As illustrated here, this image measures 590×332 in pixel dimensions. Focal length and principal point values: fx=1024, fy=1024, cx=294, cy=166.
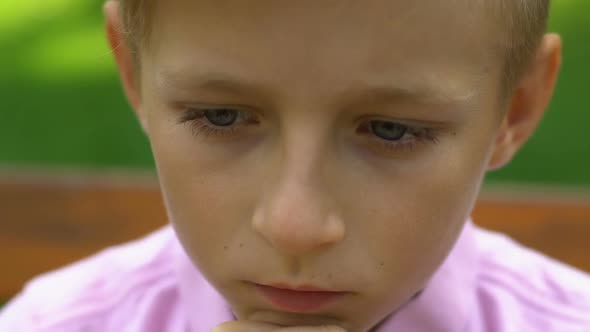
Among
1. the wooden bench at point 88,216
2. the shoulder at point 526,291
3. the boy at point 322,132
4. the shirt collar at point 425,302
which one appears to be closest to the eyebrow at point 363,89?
the boy at point 322,132

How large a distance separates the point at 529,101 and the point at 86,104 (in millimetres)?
2299

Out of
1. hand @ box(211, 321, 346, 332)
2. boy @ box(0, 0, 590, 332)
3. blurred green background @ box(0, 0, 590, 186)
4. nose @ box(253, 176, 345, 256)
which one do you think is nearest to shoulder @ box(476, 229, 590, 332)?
boy @ box(0, 0, 590, 332)

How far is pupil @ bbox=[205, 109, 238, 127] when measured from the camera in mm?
1196

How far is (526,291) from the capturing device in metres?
1.74

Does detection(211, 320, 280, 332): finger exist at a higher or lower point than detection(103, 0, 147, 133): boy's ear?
lower

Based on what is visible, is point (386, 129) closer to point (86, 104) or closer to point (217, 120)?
point (217, 120)

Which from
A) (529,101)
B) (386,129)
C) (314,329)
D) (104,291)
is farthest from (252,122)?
(104,291)

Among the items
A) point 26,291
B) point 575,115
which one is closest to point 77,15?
point 575,115

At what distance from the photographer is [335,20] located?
1098mm

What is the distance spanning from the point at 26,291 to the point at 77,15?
2431mm

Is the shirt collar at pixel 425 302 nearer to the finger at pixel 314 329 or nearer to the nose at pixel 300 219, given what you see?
the finger at pixel 314 329

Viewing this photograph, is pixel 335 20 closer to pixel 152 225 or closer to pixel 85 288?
pixel 85 288

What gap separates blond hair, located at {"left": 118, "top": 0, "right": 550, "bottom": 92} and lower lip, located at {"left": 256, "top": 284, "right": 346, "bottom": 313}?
13.7 inches

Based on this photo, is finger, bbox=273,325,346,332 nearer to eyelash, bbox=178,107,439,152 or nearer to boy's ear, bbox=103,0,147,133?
eyelash, bbox=178,107,439,152
